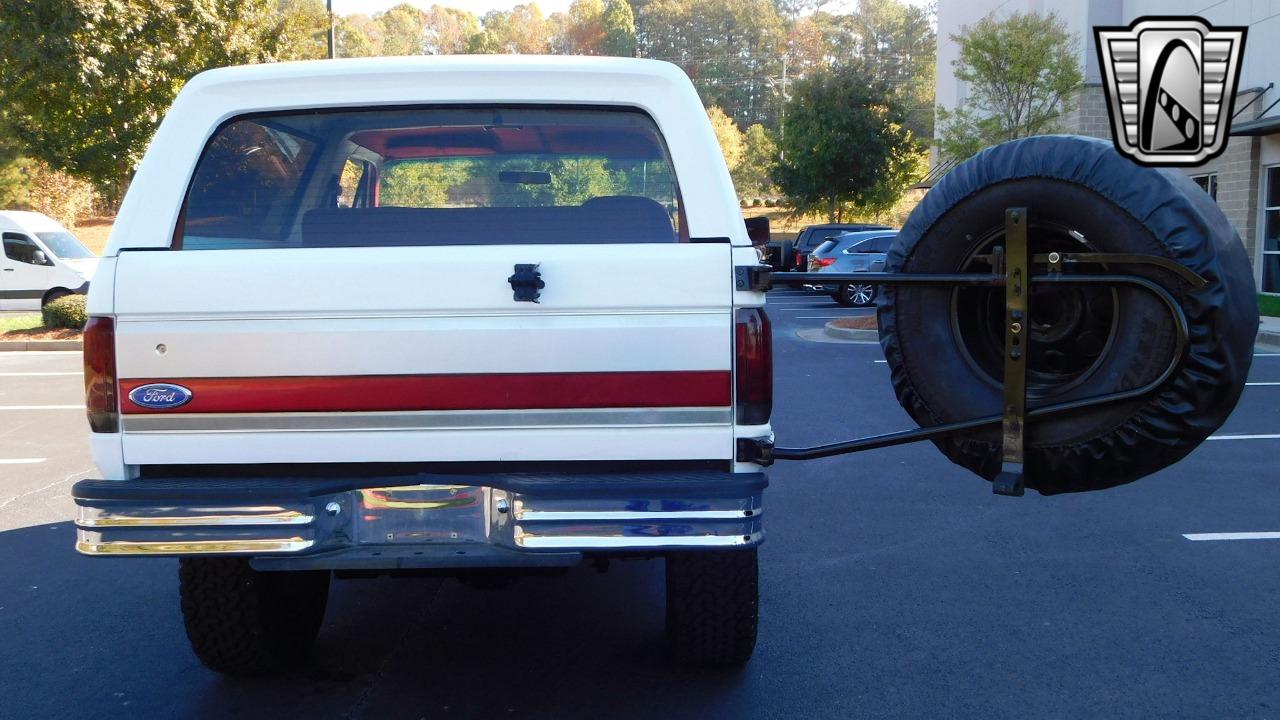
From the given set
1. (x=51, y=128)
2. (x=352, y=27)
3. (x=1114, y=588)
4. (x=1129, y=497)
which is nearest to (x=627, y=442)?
(x=1114, y=588)

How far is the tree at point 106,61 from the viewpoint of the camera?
71.7 ft

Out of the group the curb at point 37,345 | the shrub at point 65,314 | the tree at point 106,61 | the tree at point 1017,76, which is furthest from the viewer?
the tree at point 1017,76

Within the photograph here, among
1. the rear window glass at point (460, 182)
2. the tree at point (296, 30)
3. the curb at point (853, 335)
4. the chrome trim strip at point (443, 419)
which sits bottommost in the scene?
the curb at point (853, 335)

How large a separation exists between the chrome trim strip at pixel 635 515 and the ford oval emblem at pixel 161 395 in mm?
1091

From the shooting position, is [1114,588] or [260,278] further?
[1114,588]

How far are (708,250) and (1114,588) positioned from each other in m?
2.80

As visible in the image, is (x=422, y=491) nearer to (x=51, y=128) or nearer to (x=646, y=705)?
(x=646, y=705)

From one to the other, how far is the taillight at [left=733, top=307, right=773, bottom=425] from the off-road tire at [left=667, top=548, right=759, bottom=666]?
562 mm

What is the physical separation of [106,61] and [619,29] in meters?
77.3

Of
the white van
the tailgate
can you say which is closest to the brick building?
the tailgate

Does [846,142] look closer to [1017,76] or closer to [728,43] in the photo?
[1017,76]

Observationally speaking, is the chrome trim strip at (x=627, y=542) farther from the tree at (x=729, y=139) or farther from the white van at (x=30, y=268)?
the tree at (x=729, y=139)

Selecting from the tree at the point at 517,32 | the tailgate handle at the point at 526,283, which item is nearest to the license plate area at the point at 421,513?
the tailgate handle at the point at 526,283

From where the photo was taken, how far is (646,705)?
3770mm
